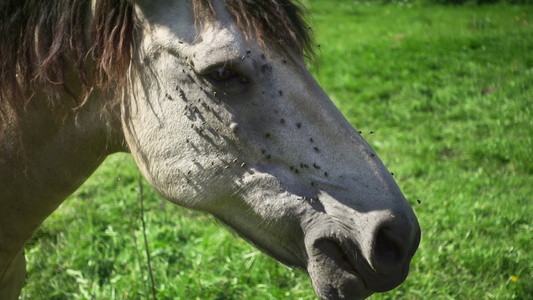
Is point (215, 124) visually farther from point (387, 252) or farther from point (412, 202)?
point (412, 202)

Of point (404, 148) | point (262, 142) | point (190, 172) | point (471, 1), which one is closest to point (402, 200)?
point (262, 142)

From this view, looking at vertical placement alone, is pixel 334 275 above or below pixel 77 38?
below

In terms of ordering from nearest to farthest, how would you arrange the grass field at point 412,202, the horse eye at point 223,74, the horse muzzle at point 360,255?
the horse muzzle at point 360,255, the horse eye at point 223,74, the grass field at point 412,202

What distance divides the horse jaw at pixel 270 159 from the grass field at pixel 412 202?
1.00ft

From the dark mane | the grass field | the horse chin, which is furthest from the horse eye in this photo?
the horse chin

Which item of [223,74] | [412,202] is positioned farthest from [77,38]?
[412,202]

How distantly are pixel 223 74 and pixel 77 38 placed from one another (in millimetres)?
606

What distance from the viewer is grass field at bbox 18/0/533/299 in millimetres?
3314

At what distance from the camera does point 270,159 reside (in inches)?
65.7

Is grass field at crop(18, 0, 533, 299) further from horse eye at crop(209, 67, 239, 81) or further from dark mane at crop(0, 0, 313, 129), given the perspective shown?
horse eye at crop(209, 67, 239, 81)

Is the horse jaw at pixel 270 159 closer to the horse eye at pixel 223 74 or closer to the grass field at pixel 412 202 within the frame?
the horse eye at pixel 223 74

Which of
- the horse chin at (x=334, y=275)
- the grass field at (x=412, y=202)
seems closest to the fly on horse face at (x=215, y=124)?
the horse chin at (x=334, y=275)

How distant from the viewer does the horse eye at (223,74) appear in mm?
1666

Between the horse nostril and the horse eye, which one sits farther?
the horse eye
